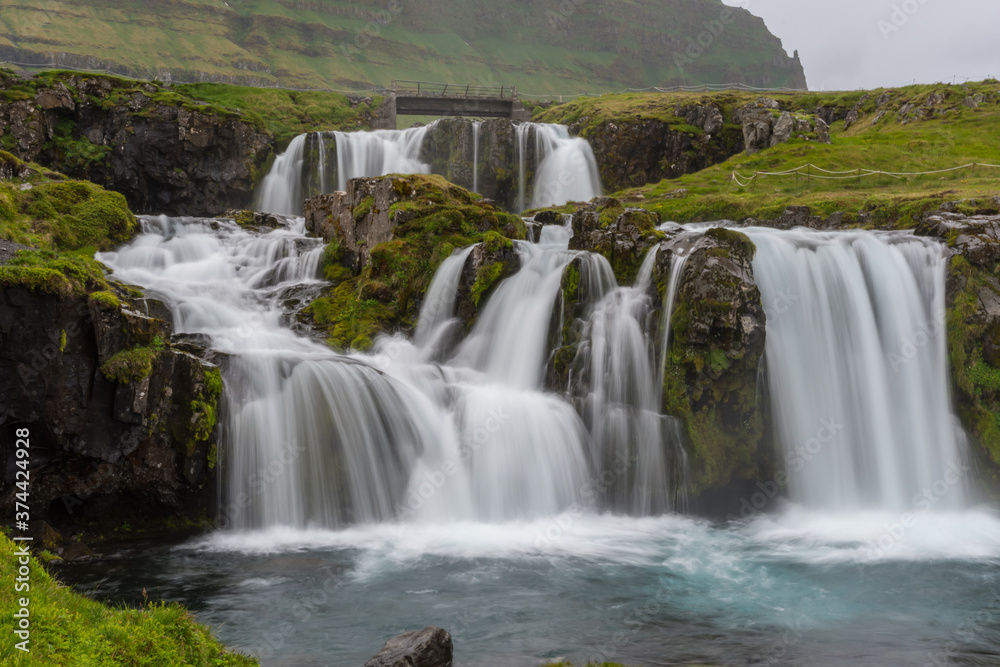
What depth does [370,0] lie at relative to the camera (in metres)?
169

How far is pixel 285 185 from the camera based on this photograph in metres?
34.8

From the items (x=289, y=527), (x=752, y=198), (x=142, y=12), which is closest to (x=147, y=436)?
(x=289, y=527)

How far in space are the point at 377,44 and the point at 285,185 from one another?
135 m

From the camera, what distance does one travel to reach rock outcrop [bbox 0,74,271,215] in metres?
30.4

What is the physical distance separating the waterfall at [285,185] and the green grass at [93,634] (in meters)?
29.3

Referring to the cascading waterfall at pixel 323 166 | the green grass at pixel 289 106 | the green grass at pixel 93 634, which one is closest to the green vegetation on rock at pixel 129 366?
the green grass at pixel 93 634

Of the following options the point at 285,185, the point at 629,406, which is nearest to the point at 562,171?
the point at 285,185

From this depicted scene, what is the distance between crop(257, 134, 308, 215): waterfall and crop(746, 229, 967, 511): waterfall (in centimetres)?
2534

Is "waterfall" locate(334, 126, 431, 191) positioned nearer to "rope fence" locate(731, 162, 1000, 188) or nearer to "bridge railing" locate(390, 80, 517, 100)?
"bridge railing" locate(390, 80, 517, 100)

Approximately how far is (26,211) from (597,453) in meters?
16.3

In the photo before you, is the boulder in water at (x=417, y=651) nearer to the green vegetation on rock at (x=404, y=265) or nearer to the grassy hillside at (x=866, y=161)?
the green vegetation on rock at (x=404, y=265)

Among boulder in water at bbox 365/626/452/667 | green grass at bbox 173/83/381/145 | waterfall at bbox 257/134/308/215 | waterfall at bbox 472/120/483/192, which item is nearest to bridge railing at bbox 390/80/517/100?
green grass at bbox 173/83/381/145

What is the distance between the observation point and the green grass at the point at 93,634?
5.31m

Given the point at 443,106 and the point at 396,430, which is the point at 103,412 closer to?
the point at 396,430
